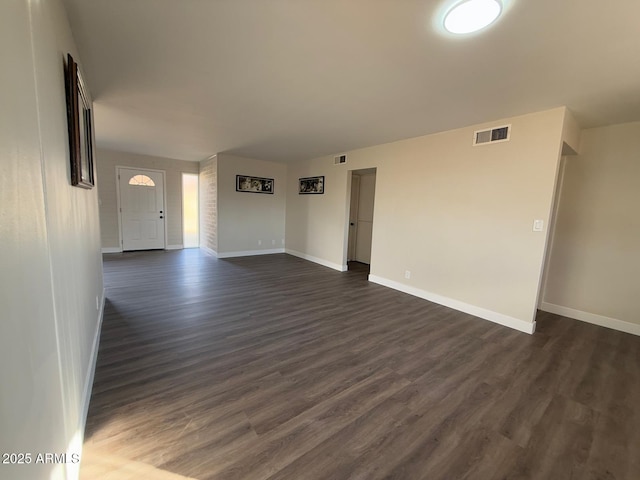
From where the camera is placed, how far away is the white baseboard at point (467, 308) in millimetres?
3037

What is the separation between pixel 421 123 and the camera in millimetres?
3307

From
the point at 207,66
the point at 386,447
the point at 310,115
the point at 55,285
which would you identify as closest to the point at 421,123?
the point at 310,115

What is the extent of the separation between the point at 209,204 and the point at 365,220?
3848 mm

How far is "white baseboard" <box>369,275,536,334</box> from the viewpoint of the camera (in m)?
3.04

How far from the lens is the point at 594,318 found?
3320mm

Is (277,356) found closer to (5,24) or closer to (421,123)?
(5,24)

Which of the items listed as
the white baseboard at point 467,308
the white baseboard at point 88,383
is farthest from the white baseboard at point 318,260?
the white baseboard at point 88,383

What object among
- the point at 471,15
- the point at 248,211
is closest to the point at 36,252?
the point at 471,15

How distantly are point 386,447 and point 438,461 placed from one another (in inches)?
10.7

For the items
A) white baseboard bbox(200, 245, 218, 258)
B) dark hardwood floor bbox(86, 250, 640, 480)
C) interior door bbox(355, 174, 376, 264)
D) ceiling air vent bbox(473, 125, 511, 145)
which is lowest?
dark hardwood floor bbox(86, 250, 640, 480)

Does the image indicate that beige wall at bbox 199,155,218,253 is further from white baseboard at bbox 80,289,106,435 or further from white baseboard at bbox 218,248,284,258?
white baseboard at bbox 80,289,106,435

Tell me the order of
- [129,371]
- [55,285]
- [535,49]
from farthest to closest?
1. [129,371]
2. [535,49]
3. [55,285]

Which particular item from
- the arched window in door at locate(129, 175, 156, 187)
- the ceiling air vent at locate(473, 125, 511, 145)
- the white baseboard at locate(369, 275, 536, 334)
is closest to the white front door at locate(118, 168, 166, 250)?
the arched window in door at locate(129, 175, 156, 187)

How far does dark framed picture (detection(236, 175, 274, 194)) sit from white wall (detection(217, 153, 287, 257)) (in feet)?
0.29
